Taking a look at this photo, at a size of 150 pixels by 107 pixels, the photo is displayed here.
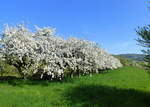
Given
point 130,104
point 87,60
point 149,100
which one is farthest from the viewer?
point 87,60

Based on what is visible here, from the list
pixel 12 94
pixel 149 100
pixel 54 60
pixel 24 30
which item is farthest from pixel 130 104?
pixel 24 30

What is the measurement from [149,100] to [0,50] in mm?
14351

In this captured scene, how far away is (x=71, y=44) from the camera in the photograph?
2847cm

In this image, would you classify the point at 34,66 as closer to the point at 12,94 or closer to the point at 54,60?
the point at 54,60

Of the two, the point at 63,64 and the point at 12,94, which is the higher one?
the point at 63,64

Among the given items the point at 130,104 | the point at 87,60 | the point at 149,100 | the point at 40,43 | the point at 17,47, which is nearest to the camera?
the point at 130,104

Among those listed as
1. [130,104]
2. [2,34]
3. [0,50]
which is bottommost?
[130,104]

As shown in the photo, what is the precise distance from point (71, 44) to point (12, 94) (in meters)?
13.5

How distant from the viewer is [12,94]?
16016 millimetres

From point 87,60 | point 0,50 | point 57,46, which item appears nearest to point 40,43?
point 57,46

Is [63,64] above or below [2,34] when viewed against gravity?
below

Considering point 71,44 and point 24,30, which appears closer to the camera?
point 24,30

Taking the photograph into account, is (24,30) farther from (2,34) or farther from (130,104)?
(130,104)

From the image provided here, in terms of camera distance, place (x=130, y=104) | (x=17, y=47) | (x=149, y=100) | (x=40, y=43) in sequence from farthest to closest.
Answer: (x=40, y=43) → (x=17, y=47) → (x=149, y=100) → (x=130, y=104)
